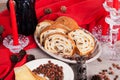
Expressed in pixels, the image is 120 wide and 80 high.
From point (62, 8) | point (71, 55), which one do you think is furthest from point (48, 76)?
point (62, 8)

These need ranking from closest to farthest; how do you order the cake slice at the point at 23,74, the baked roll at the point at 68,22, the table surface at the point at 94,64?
the cake slice at the point at 23,74 < the table surface at the point at 94,64 < the baked roll at the point at 68,22

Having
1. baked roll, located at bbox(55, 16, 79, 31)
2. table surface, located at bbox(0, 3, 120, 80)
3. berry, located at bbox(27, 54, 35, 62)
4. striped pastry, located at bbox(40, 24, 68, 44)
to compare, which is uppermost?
baked roll, located at bbox(55, 16, 79, 31)

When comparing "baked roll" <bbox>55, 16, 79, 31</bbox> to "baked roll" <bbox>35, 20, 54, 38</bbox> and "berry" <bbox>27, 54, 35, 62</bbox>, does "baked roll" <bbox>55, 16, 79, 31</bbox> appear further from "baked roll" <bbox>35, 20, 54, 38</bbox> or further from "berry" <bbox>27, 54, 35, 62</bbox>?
"berry" <bbox>27, 54, 35, 62</bbox>

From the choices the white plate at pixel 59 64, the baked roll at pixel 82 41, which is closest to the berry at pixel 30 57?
the white plate at pixel 59 64

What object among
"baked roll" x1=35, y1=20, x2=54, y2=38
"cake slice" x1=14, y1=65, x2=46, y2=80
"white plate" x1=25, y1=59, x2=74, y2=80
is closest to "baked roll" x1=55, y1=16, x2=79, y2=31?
"baked roll" x1=35, y1=20, x2=54, y2=38

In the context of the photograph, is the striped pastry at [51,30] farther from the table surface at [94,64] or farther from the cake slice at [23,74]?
the cake slice at [23,74]

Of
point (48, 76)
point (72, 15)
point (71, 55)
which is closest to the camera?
point (48, 76)

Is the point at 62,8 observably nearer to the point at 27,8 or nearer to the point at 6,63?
the point at 27,8
